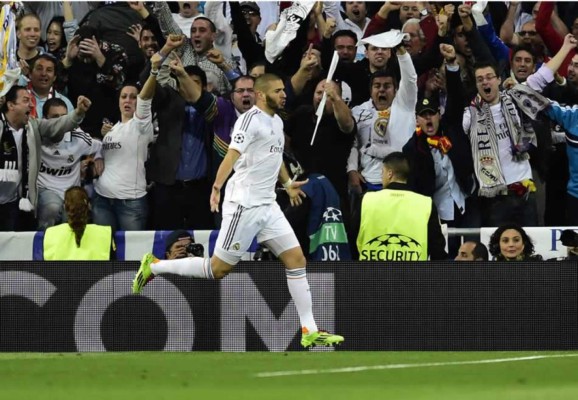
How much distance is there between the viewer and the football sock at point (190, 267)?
432 inches

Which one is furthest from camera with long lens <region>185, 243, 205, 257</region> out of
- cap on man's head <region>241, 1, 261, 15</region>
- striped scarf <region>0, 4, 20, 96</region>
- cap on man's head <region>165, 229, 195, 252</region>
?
cap on man's head <region>241, 1, 261, 15</region>

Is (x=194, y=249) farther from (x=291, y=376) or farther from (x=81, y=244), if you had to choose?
(x=291, y=376)

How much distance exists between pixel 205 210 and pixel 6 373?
15.5ft

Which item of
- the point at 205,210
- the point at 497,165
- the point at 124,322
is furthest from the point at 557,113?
the point at 124,322

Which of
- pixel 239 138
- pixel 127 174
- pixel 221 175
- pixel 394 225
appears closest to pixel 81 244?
pixel 127 174

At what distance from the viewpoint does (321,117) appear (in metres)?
13.6

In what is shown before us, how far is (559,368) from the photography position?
9.82 meters

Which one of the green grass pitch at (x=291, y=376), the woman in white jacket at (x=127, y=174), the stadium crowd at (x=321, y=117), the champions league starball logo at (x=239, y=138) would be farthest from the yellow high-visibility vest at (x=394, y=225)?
the woman in white jacket at (x=127, y=174)

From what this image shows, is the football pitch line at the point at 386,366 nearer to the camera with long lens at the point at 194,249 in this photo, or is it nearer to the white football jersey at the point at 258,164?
the white football jersey at the point at 258,164

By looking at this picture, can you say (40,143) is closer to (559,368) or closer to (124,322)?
(124,322)

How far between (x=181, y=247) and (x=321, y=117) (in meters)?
2.10

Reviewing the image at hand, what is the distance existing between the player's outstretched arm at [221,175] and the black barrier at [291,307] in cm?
160

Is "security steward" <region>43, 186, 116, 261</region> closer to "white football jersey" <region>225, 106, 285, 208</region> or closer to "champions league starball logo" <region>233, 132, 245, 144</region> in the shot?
"white football jersey" <region>225, 106, 285, 208</region>

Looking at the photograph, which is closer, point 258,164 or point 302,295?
point 302,295
